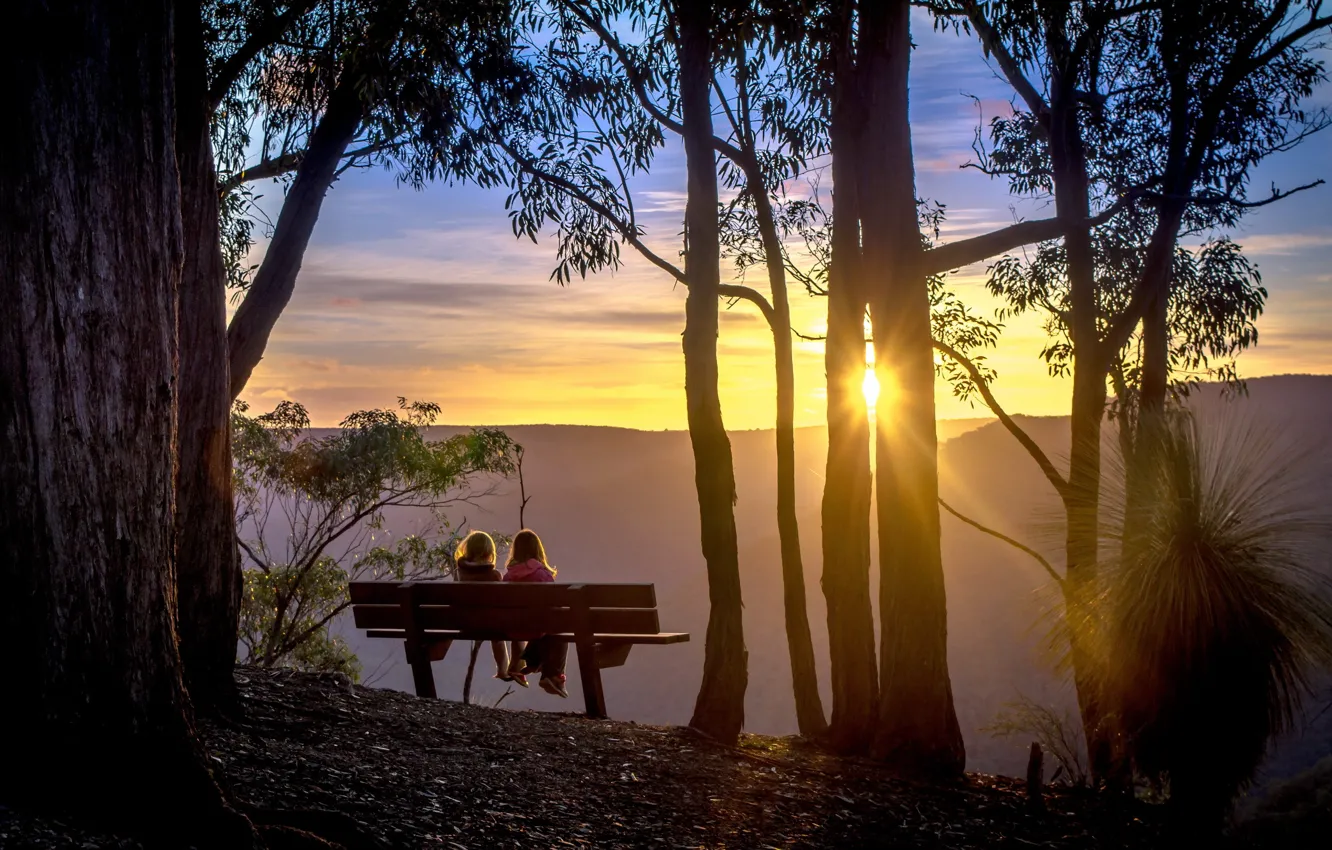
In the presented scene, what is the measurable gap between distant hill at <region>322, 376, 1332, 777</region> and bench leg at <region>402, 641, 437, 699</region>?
28102 mm

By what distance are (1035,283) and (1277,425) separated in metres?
7.23

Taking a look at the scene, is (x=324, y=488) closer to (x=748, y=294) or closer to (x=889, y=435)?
(x=748, y=294)

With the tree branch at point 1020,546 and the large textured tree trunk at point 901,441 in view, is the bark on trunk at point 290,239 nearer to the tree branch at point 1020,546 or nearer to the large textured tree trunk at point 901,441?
the large textured tree trunk at point 901,441

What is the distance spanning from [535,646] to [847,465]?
2.28m

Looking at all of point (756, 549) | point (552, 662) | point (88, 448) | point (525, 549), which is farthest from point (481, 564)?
point (756, 549)

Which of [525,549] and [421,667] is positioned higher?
[525,549]

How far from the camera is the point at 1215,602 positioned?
4684mm

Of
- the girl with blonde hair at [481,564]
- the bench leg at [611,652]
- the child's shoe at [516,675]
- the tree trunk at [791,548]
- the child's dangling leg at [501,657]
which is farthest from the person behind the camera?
the tree trunk at [791,548]

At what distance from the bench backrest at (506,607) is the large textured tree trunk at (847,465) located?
45.4 inches

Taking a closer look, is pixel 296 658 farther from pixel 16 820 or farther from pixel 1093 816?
pixel 16 820

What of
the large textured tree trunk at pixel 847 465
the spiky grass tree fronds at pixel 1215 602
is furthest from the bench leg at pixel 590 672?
the spiky grass tree fronds at pixel 1215 602

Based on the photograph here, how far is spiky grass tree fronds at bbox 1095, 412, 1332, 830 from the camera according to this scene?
4.71 m

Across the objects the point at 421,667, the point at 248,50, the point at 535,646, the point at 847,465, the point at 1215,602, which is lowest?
the point at 421,667

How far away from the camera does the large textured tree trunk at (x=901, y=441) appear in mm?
5945
